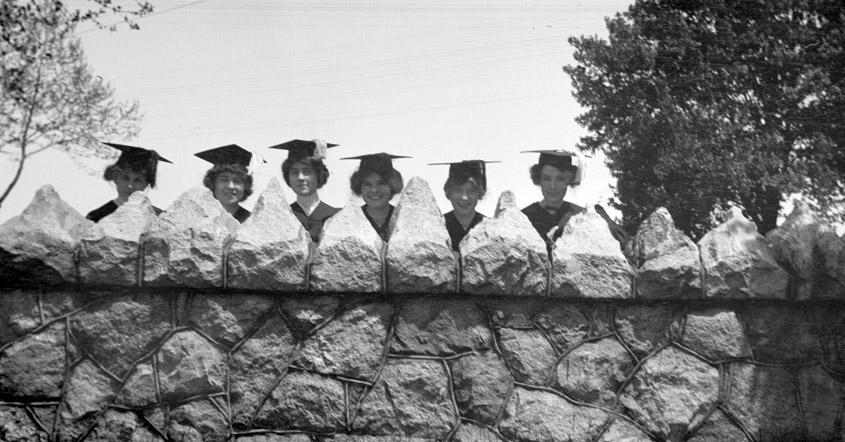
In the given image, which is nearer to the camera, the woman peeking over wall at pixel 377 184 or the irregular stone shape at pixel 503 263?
the irregular stone shape at pixel 503 263

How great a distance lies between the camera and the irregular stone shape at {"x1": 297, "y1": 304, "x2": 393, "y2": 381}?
123 inches

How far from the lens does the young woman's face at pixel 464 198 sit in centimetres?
538

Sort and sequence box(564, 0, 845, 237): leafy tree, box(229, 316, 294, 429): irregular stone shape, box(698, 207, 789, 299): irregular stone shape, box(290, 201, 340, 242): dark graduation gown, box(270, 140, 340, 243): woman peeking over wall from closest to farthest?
1. box(229, 316, 294, 429): irregular stone shape
2. box(698, 207, 789, 299): irregular stone shape
3. box(290, 201, 340, 242): dark graduation gown
4. box(270, 140, 340, 243): woman peeking over wall
5. box(564, 0, 845, 237): leafy tree

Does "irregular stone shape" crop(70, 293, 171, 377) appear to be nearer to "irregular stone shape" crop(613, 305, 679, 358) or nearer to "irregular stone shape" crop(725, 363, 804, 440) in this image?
"irregular stone shape" crop(613, 305, 679, 358)

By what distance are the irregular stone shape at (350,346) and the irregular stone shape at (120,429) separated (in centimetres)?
70

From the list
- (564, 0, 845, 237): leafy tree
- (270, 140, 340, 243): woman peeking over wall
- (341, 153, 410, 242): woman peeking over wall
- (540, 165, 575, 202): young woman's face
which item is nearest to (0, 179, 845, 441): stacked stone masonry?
(341, 153, 410, 242): woman peeking over wall

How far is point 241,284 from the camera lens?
3.08 m

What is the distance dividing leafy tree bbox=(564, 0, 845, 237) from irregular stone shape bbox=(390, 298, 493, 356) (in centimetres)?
1235

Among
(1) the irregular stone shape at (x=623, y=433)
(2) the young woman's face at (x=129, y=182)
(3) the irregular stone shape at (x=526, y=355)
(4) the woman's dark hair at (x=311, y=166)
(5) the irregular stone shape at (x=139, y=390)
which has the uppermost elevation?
(4) the woman's dark hair at (x=311, y=166)

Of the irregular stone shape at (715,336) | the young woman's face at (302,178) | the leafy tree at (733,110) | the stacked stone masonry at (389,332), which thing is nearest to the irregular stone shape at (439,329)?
the stacked stone masonry at (389,332)

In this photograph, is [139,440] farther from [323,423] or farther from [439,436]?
[439,436]

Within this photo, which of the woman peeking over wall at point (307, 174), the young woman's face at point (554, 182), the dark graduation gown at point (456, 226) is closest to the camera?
the dark graduation gown at point (456, 226)

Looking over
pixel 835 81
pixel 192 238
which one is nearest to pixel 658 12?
pixel 835 81

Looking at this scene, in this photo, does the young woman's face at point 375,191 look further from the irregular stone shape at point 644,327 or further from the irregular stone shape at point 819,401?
the irregular stone shape at point 819,401
